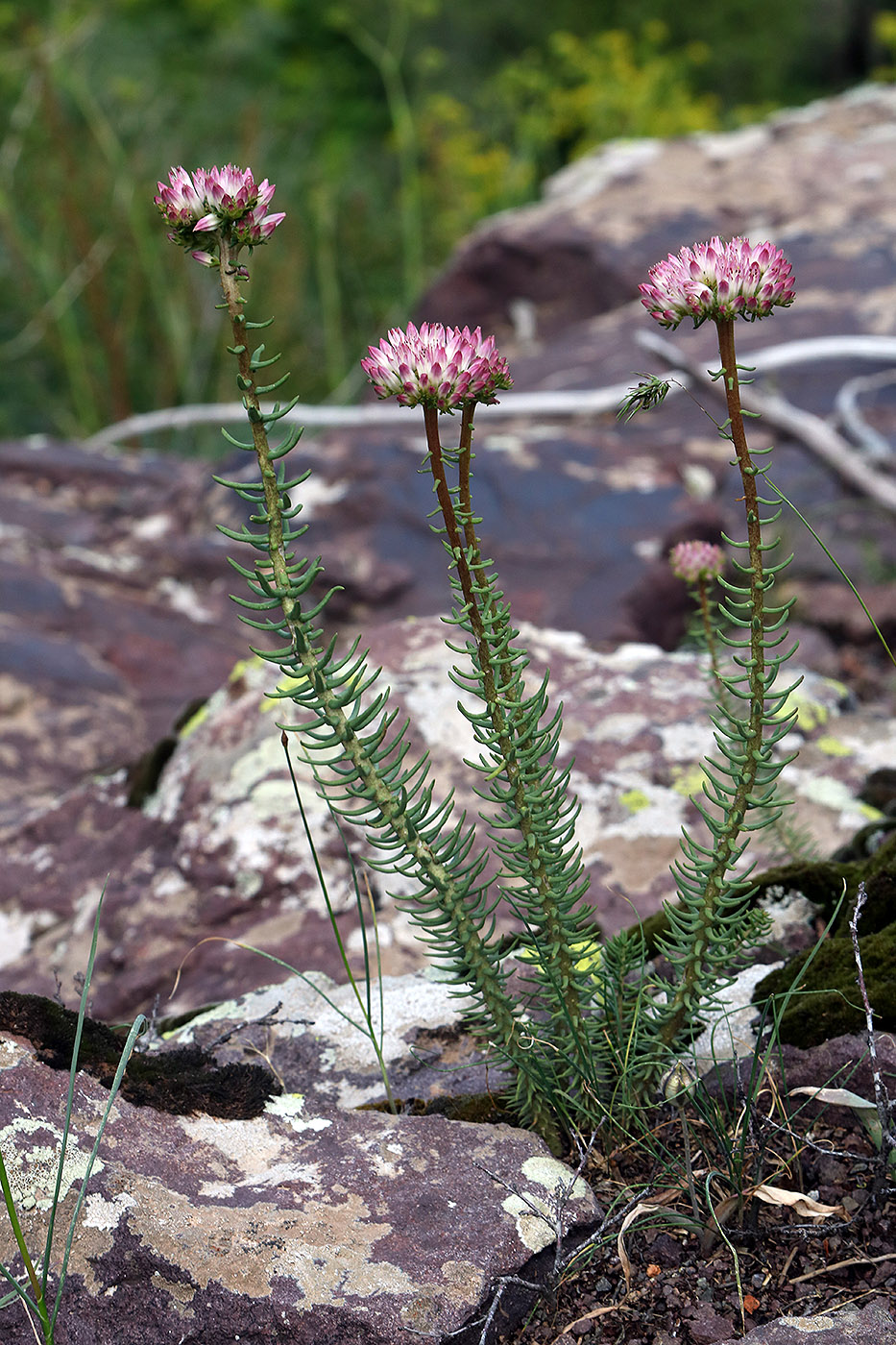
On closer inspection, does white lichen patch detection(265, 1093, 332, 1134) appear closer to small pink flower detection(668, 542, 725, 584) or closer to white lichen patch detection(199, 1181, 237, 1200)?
white lichen patch detection(199, 1181, 237, 1200)

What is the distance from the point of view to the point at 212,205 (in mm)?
1037

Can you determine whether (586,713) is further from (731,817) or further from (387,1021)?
(731,817)

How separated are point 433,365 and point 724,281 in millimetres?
278

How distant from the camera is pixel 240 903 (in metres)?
2.41

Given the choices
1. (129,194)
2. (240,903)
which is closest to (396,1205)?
(240,903)

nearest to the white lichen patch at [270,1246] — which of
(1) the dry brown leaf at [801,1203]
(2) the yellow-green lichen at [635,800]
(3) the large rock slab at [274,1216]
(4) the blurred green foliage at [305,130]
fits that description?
(3) the large rock slab at [274,1216]

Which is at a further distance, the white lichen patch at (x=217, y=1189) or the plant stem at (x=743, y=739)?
the white lichen patch at (x=217, y=1189)

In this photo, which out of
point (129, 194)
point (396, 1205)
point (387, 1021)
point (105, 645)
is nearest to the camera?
point (396, 1205)

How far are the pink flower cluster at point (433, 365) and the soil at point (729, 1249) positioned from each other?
836mm

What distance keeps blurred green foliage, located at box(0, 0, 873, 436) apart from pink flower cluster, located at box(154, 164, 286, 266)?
638cm

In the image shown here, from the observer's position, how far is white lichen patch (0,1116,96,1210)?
1183mm

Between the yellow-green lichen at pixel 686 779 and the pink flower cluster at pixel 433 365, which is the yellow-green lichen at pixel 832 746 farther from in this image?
the pink flower cluster at pixel 433 365

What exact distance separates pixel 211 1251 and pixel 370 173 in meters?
12.3

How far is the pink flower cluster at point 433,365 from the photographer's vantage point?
1086mm
